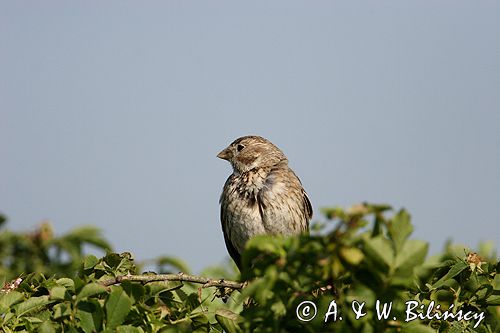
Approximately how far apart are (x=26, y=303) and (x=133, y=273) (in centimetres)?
74

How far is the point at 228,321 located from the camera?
10.5ft

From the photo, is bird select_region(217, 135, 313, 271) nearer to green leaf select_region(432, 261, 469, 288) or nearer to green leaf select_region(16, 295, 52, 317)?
green leaf select_region(432, 261, 469, 288)

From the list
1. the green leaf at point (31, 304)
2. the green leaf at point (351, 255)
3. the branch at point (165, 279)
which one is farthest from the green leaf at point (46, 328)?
the green leaf at point (351, 255)

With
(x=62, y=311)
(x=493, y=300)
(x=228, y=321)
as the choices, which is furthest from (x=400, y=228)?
(x=493, y=300)

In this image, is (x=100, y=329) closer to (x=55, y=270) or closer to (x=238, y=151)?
(x=55, y=270)

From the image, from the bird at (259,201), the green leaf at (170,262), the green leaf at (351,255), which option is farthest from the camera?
the bird at (259,201)

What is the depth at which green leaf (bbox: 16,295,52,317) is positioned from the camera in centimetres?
332

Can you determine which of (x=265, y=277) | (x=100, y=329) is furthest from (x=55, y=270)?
(x=265, y=277)

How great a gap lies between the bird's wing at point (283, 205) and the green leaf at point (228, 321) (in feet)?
9.80

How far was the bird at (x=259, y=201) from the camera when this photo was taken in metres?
6.31

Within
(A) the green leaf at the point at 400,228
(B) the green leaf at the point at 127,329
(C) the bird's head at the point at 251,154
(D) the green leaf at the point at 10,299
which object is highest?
(A) the green leaf at the point at 400,228

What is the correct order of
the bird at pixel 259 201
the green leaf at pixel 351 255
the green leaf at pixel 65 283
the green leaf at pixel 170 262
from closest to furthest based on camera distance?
the green leaf at pixel 351 255
the green leaf at pixel 65 283
the green leaf at pixel 170 262
the bird at pixel 259 201

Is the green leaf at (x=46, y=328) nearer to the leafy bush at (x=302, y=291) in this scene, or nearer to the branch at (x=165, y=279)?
the leafy bush at (x=302, y=291)

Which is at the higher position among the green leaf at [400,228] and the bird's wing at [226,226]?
the green leaf at [400,228]
